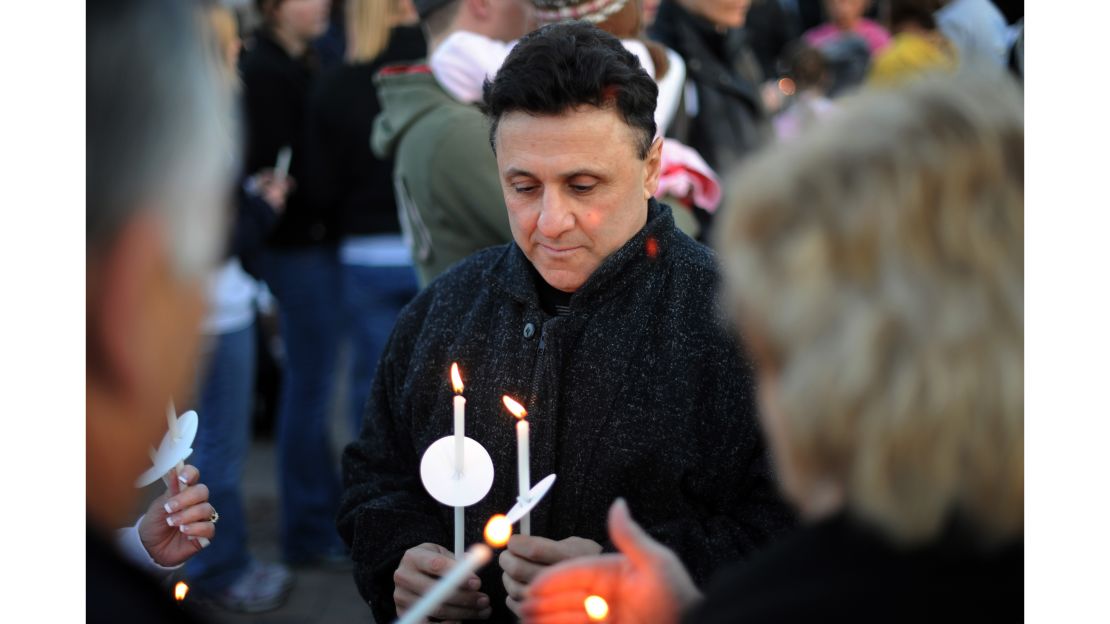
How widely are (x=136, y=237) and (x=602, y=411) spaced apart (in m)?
1.09

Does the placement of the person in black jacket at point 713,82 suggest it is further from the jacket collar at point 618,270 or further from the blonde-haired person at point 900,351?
the blonde-haired person at point 900,351

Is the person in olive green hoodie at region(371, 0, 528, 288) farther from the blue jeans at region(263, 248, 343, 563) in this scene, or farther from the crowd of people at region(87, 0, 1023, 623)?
the blue jeans at region(263, 248, 343, 563)

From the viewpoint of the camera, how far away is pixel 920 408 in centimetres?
121

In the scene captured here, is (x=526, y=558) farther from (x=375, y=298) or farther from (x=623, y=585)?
(x=375, y=298)

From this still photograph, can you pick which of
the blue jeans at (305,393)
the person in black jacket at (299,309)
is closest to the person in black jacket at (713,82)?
the person in black jacket at (299,309)

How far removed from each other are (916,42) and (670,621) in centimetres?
408

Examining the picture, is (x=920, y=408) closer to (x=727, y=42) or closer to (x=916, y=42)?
(x=727, y=42)

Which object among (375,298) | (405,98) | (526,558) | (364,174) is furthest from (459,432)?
(364,174)

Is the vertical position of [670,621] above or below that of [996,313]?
below

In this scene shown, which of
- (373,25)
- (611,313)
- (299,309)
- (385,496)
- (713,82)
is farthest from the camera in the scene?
(299,309)

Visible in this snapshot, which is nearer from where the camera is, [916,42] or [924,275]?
[924,275]

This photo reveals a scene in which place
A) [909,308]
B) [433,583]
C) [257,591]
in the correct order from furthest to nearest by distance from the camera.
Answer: [257,591] → [433,583] → [909,308]

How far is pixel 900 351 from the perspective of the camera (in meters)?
1.22

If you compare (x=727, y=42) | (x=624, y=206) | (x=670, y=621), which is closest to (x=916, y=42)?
(x=727, y=42)
